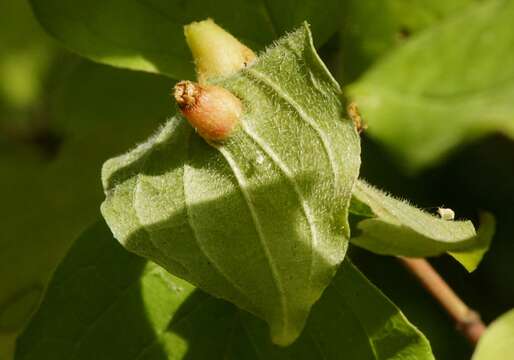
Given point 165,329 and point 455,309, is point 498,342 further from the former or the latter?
point 165,329

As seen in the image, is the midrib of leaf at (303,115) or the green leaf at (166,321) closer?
the midrib of leaf at (303,115)

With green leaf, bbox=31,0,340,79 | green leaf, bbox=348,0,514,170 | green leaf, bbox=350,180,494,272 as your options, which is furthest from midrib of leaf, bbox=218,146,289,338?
green leaf, bbox=31,0,340,79

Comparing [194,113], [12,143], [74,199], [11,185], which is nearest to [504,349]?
[194,113]

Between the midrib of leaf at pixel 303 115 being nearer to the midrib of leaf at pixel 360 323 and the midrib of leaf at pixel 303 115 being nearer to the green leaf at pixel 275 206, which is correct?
the green leaf at pixel 275 206

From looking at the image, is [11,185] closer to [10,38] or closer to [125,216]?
[10,38]

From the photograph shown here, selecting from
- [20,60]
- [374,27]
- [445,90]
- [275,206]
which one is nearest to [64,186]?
[20,60]

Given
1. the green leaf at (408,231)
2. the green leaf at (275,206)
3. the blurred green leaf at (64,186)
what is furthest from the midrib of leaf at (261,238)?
the blurred green leaf at (64,186)
